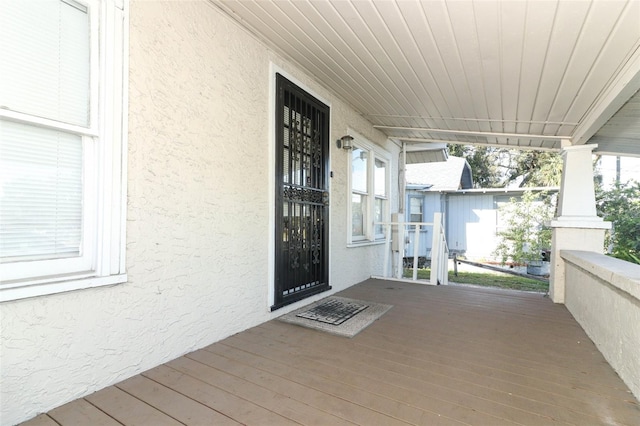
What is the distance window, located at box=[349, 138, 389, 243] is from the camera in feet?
16.5

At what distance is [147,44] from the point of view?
2.02 meters

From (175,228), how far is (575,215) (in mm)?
4422

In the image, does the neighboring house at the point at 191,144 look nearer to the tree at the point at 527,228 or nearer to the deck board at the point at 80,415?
the deck board at the point at 80,415

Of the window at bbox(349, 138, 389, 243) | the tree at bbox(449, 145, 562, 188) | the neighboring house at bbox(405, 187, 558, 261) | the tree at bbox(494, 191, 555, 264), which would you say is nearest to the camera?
the window at bbox(349, 138, 389, 243)

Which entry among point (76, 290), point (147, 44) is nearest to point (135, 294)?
point (76, 290)

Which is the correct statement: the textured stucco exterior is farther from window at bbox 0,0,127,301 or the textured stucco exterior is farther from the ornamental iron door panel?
window at bbox 0,0,127,301

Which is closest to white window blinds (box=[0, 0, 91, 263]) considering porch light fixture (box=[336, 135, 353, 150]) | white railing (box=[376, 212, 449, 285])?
porch light fixture (box=[336, 135, 353, 150])

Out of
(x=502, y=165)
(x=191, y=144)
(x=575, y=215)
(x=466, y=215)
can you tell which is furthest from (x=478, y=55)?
(x=502, y=165)

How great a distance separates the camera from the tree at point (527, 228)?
8.57 metres

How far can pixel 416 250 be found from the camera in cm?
512

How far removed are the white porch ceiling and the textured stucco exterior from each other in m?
1.55

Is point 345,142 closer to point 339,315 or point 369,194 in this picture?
point 369,194

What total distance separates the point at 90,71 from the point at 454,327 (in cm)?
350

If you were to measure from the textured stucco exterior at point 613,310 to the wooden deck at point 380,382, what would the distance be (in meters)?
0.10
